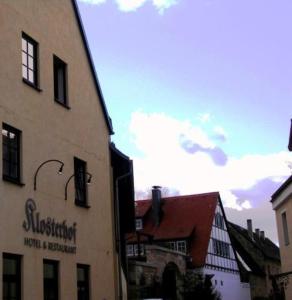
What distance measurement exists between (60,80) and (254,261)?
52487mm

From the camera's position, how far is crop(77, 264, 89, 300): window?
2024cm

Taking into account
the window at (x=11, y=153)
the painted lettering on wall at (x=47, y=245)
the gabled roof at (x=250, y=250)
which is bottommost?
the painted lettering on wall at (x=47, y=245)

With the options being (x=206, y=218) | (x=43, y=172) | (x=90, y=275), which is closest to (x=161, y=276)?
(x=206, y=218)

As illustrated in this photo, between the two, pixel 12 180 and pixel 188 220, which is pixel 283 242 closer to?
pixel 12 180

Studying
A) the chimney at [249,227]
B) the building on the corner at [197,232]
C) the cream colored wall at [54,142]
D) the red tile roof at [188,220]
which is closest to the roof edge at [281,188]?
the cream colored wall at [54,142]

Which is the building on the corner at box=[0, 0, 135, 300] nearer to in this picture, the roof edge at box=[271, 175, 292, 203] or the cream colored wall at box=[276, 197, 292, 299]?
the roof edge at box=[271, 175, 292, 203]

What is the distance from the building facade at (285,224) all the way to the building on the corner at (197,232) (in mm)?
24413

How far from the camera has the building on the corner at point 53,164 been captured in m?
17.2

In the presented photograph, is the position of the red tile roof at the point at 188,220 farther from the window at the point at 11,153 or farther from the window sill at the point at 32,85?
the window at the point at 11,153

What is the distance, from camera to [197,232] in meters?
56.5

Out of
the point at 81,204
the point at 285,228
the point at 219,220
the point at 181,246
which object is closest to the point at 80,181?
the point at 81,204

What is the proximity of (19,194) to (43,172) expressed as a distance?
4.87 feet

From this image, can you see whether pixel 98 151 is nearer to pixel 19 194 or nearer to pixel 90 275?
pixel 90 275

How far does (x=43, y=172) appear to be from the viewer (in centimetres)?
1858
